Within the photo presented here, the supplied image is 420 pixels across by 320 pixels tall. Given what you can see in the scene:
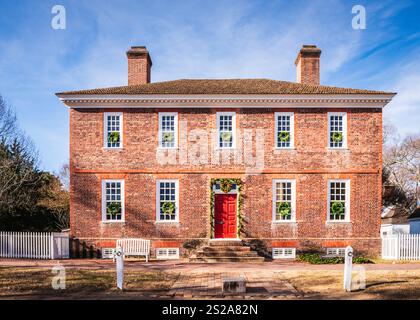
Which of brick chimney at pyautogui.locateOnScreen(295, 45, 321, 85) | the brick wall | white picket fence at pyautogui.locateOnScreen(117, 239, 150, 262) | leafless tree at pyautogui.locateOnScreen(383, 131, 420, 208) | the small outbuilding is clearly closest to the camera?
white picket fence at pyautogui.locateOnScreen(117, 239, 150, 262)

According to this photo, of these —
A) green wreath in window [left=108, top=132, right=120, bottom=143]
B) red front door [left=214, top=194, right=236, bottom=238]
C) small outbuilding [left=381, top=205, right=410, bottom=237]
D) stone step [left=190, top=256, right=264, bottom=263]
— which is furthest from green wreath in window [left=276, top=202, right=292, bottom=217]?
small outbuilding [left=381, top=205, right=410, bottom=237]

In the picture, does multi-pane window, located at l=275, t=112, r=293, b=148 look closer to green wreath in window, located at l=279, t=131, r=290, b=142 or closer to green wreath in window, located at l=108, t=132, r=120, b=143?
green wreath in window, located at l=279, t=131, r=290, b=142

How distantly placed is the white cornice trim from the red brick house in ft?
0.17

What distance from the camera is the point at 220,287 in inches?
432

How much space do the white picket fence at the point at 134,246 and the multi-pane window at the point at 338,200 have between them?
32.0ft

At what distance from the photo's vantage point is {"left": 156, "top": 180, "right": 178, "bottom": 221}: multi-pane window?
1789 cm

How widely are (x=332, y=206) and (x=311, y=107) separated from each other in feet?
17.6

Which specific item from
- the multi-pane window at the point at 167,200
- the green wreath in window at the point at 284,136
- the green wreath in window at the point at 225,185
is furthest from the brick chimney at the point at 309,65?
the multi-pane window at the point at 167,200

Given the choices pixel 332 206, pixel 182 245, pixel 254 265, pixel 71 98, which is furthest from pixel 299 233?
pixel 71 98

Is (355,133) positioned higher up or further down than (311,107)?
further down

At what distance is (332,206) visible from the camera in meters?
17.9

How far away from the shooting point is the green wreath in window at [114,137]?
713 inches
